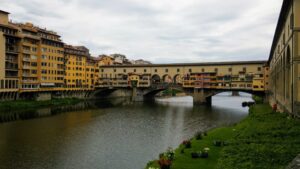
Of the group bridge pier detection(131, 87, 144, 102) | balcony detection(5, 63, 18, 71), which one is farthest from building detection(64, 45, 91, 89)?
balcony detection(5, 63, 18, 71)

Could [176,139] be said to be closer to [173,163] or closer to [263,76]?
[173,163]

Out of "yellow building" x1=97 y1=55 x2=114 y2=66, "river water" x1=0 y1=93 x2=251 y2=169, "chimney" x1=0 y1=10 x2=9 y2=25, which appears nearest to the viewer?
"river water" x1=0 y1=93 x2=251 y2=169

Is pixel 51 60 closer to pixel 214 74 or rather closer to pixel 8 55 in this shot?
pixel 8 55

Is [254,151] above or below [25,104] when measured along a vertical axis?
above

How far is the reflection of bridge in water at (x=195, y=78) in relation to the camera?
87812 millimetres

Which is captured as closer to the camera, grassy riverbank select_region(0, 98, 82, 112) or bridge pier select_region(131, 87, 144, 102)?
grassy riverbank select_region(0, 98, 82, 112)

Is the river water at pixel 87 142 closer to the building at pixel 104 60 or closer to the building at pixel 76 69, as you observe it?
the building at pixel 76 69

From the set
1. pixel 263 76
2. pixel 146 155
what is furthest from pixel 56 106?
pixel 263 76

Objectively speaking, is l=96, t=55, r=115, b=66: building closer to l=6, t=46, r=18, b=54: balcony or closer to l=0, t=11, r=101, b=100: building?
l=0, t=11, r=101, b=100: building

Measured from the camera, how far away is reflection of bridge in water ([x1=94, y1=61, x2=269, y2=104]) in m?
87.8

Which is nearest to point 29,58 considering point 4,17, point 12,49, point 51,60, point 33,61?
point 33,61

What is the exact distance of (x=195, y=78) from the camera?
313ft

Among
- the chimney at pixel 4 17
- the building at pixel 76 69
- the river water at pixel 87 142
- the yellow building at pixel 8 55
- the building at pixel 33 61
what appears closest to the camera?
the river water at pixel 87 142

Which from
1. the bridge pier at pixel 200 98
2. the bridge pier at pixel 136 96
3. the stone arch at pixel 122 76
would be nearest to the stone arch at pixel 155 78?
the bridge pier at pixel 136 96
